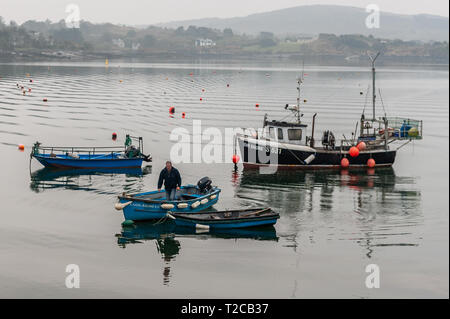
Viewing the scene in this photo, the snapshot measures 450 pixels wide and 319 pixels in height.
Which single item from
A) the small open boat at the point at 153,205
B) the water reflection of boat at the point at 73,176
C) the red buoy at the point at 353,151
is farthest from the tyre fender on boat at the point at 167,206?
the red buoy at the point at 353,151

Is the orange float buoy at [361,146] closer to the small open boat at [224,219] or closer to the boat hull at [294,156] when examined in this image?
the boat hull at [294,156]

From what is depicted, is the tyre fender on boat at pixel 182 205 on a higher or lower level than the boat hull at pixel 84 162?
lower

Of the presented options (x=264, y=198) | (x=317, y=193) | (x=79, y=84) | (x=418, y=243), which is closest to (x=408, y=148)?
(x=317, y=193)

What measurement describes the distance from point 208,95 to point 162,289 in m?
82.9

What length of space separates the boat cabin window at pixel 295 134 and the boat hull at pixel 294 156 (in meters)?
0.88

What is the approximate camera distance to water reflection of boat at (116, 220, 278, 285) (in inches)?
1121

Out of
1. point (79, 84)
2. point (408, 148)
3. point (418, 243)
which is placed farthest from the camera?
point (79, 84)

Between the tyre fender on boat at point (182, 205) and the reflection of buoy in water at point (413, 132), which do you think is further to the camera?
the reflection of buoy in water at point (413, 132)

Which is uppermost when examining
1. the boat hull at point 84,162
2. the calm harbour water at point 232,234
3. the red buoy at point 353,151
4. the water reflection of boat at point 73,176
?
the red buoy at point 353,151

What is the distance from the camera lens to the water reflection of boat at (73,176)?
3944 centimetres

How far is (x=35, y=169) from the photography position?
44125mm

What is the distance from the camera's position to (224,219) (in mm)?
29438

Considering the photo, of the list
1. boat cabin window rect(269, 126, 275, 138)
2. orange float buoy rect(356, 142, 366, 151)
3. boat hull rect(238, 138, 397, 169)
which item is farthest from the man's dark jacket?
orange float buoy rect(356, 142, 366, 151)

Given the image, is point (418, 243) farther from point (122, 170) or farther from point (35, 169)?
point (35, 169)
